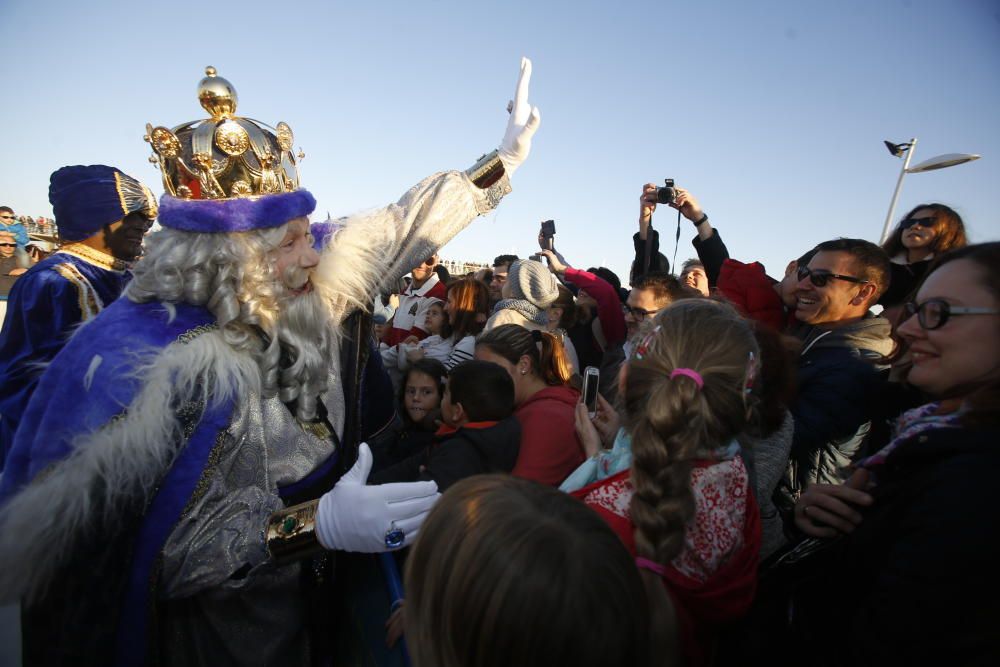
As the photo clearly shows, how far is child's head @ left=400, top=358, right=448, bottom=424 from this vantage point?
3348mm

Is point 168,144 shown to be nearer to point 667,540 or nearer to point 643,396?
point 643,396

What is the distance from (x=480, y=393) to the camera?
7.73 feet

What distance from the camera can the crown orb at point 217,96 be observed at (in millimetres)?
1633

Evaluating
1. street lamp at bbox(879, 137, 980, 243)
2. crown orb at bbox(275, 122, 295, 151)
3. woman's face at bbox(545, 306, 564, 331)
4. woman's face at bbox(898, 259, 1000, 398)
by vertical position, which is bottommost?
woman's face at bbox(545, 306, 564, 331)

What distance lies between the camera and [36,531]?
1146mm

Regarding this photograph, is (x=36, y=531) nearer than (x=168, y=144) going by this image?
Yes

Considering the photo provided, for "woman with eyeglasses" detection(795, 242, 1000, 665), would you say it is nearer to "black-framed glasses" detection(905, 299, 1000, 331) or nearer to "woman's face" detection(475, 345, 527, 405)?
"black-framed glasses" detection(905, 299, 1000, 331)

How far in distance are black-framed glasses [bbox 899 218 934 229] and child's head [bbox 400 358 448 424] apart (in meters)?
2.87

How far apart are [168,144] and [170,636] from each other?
149 cm

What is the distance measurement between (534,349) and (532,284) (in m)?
1.30

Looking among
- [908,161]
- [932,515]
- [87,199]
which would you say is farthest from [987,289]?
[908,161]

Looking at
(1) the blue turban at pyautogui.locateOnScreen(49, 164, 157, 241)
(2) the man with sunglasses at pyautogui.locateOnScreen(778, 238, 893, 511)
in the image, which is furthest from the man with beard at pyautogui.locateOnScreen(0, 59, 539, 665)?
(1) the blue turban at pyautogui.locateOnScreen(49, 164, 157, 241)

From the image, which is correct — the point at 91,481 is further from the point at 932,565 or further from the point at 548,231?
the point at 548,231

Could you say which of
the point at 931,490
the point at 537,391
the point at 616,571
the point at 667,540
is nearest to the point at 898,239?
the point at 537,391
